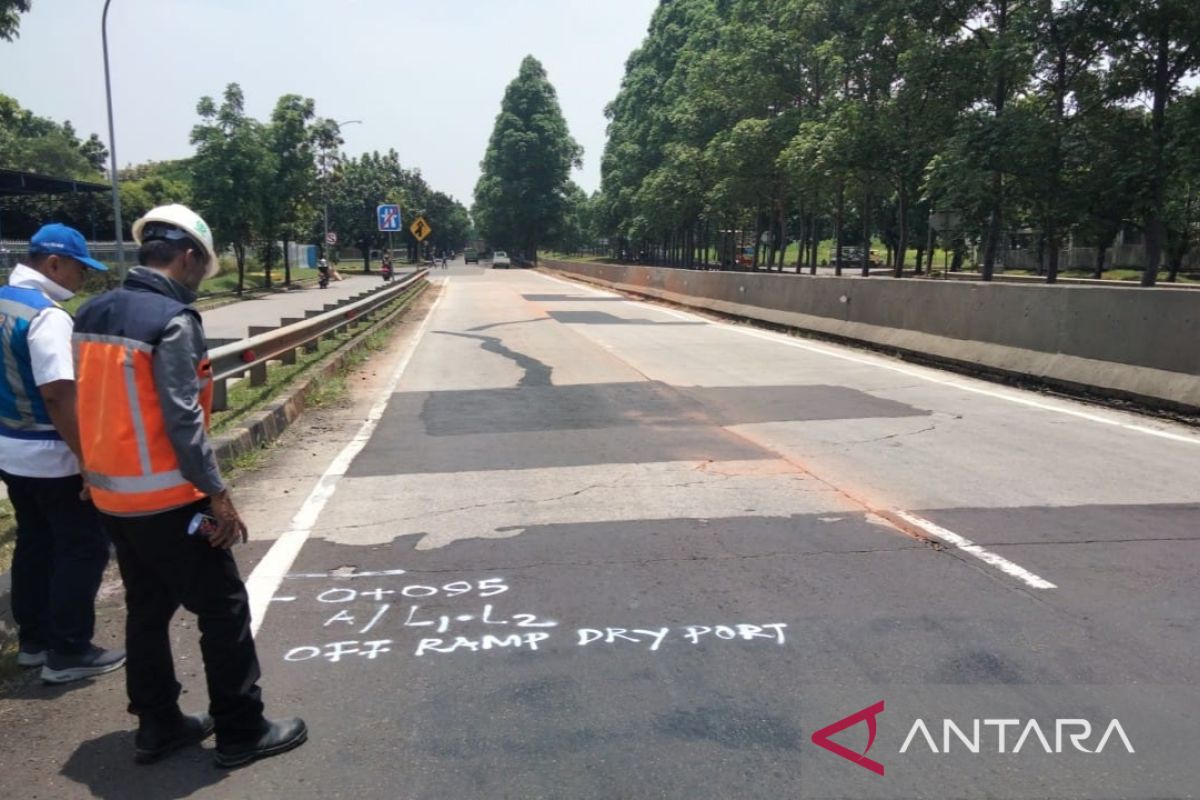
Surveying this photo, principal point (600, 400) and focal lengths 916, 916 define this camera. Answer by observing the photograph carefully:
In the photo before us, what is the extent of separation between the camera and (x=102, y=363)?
3.09 meters

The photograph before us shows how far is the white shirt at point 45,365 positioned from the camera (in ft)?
12.5

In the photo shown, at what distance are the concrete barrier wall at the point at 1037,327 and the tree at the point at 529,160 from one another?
235 ft

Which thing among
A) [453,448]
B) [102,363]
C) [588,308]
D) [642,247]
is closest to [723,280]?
[588,308]

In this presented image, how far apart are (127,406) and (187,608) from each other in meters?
0.76

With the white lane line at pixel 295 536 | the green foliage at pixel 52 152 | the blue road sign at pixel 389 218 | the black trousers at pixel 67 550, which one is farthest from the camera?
the green foliage at pixel 52 152

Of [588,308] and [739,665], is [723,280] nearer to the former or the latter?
[588,308]

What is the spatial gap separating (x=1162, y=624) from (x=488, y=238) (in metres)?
96.4

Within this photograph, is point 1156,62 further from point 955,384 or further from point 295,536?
point 295,536

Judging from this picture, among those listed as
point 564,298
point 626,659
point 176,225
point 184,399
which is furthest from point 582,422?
point 564,298

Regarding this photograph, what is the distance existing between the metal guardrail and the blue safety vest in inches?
85.2

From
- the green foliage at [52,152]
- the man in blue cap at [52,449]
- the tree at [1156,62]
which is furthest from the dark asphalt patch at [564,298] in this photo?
the green foliage at [52,152]

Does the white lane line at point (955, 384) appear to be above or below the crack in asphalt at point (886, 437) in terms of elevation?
above

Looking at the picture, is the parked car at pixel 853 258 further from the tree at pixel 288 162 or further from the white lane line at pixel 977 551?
the white lane line at pixel 977 551

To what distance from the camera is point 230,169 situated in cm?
3959
